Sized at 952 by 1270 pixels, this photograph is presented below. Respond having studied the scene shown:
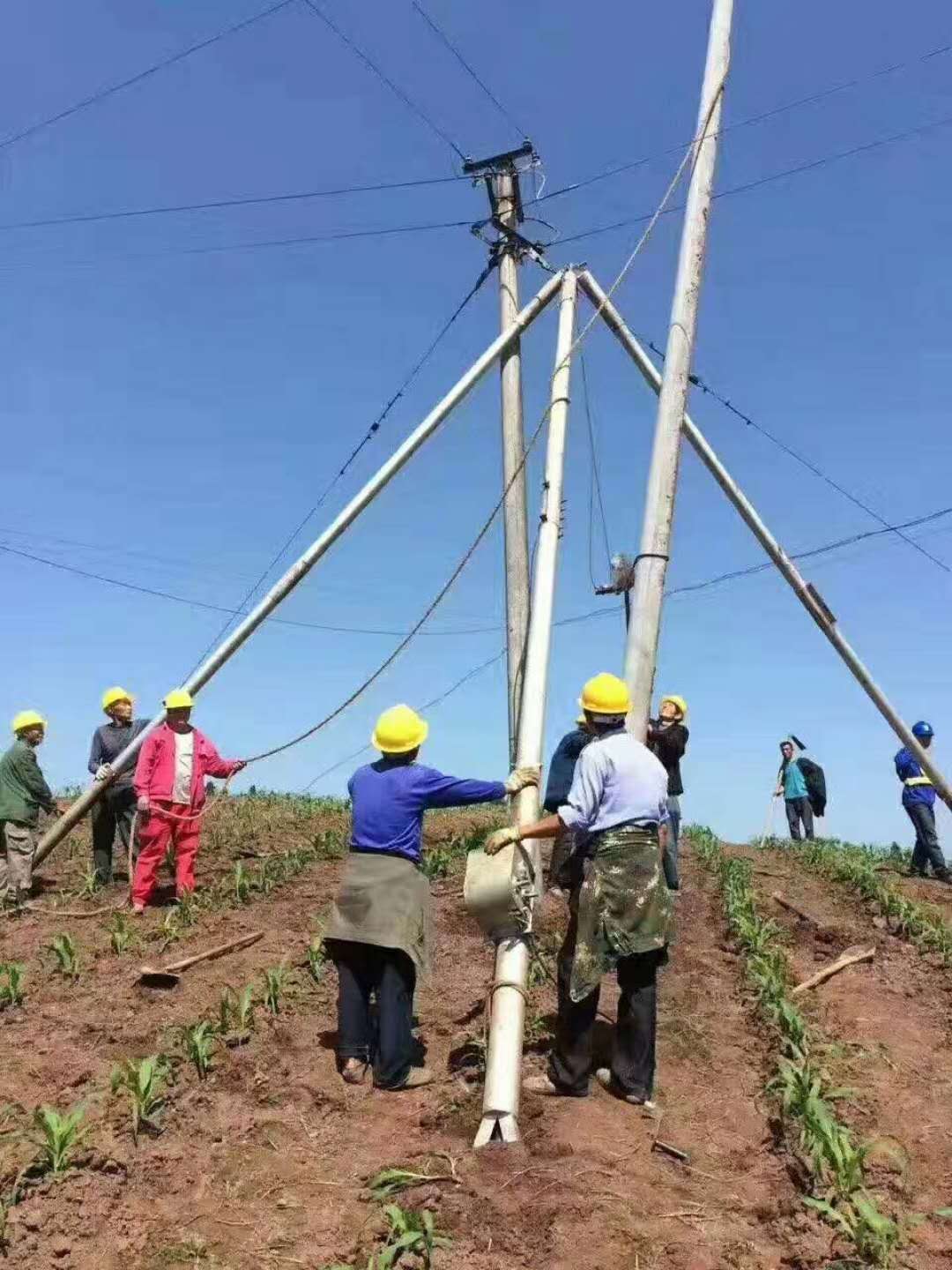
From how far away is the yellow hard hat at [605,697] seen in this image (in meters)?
5.34

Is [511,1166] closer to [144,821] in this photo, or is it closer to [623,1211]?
[623,1211]

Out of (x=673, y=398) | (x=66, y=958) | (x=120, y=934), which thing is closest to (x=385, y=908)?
(x=66, y=958)

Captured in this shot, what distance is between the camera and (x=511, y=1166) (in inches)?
162

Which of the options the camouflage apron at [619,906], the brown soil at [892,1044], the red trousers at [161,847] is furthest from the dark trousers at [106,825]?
the brown soil at [892,1044]

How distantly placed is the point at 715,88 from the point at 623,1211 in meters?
7.80

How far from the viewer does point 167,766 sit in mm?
8477

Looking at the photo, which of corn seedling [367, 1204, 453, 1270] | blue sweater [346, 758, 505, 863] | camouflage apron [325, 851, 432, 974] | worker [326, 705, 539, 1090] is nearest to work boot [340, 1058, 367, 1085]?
worker [326, 705, 539, 1090]

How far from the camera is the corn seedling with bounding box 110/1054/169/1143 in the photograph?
14.7 ft

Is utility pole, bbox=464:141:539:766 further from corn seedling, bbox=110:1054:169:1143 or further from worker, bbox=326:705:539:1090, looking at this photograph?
corn seedling, bbox=110:1054:169:1143

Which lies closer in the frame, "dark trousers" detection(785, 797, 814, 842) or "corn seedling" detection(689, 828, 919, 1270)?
"corn seedling" detection(689, 828, 919, 1270)

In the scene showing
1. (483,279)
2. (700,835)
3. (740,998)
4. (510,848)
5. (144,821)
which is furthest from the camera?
(700,835)

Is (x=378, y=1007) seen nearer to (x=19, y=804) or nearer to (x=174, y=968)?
(x=174, y=968)

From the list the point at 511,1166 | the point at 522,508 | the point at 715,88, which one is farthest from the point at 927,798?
the point at 511,1166

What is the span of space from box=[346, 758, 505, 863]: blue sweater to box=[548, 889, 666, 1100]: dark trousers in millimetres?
946
